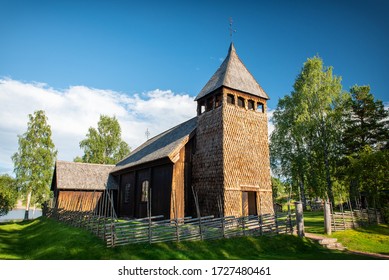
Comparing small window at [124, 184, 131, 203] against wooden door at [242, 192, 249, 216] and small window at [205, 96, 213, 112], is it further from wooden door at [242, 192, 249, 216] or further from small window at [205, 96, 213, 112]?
wooden door at [242, 192, 249, 216]

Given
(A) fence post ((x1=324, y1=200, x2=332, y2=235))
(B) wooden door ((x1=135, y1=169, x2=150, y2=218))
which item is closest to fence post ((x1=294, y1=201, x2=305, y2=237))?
(A) fence post ((x1=324, y1=200, x2=332, y2=235))

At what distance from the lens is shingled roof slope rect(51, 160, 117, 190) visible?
2775 cm

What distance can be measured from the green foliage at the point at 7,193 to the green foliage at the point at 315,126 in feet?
112

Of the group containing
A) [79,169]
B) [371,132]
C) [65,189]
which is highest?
[371,132]

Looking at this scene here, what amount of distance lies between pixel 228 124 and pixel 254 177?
4.28 metres

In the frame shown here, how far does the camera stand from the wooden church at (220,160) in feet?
59.1

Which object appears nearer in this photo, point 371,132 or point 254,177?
point 254,177

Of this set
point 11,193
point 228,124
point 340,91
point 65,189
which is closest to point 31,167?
point 11,193

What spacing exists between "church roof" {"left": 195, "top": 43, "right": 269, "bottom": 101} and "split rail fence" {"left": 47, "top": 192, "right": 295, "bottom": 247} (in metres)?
9.71

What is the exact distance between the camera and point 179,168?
19.5 meters

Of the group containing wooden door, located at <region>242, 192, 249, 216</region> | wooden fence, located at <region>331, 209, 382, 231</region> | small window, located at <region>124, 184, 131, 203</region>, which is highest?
small window, located at <region>124, 184, 131, 203</region>

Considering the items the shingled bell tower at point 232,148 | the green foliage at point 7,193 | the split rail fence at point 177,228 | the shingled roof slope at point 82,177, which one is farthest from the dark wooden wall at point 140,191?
the green foliage at point 7,193

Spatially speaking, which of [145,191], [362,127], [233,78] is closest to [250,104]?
[233,78]

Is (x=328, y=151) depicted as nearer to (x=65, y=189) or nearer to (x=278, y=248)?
(x=278, y=248)
